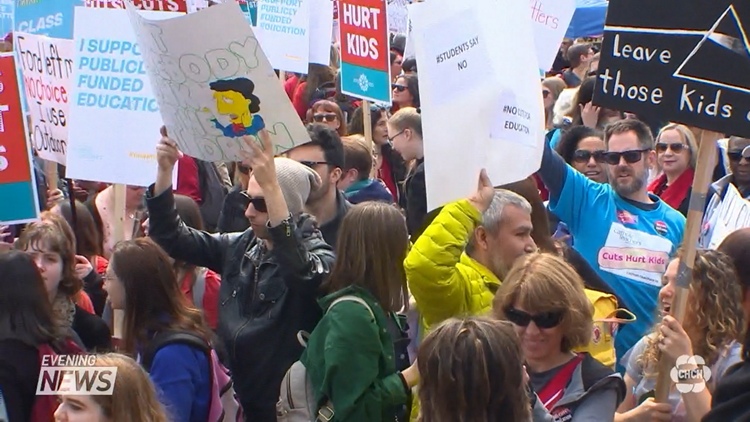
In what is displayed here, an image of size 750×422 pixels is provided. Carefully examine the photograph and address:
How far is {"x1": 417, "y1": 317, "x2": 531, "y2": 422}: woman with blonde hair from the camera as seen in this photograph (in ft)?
10.4

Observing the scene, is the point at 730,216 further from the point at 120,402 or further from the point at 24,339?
the point at 120,402

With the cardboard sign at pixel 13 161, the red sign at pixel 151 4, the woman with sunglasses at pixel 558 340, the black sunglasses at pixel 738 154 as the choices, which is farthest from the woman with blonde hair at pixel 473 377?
the red sign at pixel 151 4

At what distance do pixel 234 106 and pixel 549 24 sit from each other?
4.19 m

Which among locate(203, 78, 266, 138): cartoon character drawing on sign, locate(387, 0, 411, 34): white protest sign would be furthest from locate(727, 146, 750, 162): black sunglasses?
locate(387, 0, 411, 34): white protest sign

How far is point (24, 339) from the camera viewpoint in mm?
4430

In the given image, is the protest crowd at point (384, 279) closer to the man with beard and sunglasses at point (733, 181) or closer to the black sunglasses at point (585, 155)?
the man with beard and sunglasses at point (733, 181)

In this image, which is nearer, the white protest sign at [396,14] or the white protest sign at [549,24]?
the white protest sign at [549,24]

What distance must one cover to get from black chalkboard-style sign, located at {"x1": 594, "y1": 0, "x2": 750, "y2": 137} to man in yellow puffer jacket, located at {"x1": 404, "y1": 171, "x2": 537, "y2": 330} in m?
0.62

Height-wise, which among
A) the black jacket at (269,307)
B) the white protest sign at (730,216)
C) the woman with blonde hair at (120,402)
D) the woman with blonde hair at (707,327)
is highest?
the woman with blonde hair at (120,402)

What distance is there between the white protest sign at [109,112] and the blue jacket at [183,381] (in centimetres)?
178

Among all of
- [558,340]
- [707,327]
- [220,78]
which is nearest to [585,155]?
[220,78]

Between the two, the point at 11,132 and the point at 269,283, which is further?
the point at 11,132

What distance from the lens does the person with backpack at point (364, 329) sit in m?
4.20

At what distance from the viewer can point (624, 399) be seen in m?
4.11
